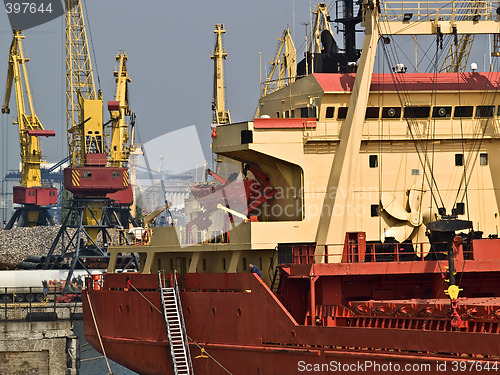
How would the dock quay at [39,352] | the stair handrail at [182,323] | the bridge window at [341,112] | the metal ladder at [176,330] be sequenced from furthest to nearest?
the dock quay at [39,352], the stair handrail at [182,323], the metal ladder at [176,330], the bridge window at [341,112]

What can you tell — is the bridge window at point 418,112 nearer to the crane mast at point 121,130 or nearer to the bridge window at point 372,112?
the bridge window at point 372,112

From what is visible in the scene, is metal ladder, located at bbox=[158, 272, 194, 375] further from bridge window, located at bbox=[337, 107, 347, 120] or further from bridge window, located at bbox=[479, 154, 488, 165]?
bridge window, located at bbox=[479, 154, 488, 165]

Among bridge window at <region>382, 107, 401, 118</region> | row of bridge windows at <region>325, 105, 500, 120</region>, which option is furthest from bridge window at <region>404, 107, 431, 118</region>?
bridge window at <region>382, 107, 401, 118</region>

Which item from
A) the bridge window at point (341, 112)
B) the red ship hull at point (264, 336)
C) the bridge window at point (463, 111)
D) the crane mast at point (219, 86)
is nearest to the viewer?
the red ship hull at point (264, 336)

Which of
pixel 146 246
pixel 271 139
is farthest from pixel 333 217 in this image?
pixel 146 246

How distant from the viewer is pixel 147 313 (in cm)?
3556

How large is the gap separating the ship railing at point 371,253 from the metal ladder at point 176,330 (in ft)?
16.3

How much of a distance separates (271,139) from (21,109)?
77647mm

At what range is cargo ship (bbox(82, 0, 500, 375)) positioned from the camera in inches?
1113

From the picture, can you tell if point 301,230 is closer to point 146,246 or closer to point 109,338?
point 146,246

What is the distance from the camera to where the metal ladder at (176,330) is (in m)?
33.1

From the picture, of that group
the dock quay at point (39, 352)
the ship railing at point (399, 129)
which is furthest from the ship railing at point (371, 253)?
the dock quay at point (39, 352)

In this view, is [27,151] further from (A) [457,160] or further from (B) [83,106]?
(A) [457,160]

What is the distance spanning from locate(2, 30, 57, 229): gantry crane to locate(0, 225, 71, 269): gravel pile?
8.45 metres
